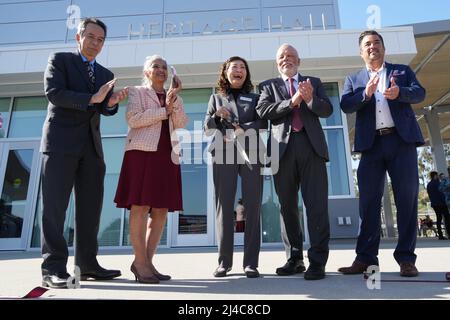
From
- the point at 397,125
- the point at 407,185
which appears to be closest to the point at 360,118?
the point at 397,125

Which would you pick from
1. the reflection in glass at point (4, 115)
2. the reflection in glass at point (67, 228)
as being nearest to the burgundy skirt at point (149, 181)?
the reflection in glass at point (67, 228)

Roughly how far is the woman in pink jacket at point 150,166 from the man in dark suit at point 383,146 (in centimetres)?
140

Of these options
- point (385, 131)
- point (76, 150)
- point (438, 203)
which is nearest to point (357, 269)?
point (385, 131)


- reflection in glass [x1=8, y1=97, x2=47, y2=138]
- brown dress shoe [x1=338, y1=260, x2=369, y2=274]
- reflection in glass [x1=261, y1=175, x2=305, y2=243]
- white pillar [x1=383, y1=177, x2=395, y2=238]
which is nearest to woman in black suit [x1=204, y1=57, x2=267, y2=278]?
brown dress shoe [x1=338, y1=260, x2=369, y2=274]

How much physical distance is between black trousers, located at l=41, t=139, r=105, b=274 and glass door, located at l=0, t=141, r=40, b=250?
550cm

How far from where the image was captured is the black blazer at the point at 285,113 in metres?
2.63

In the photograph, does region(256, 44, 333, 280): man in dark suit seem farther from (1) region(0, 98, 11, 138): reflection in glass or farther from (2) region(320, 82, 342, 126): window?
(1) region(0, 98, 11, 138): reflection in glass

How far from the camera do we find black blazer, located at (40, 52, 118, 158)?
2385 mm

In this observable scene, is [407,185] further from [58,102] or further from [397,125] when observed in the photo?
[58,102]

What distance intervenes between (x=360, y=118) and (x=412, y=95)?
398 millimetres

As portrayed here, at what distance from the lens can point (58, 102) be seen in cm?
239

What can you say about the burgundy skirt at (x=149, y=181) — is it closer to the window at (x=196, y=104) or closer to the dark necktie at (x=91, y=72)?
the dark necktie at (x=91, y=72)

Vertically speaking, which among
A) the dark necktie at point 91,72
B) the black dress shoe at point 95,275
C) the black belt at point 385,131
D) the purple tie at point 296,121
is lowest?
the black dress shoe at point 95,275

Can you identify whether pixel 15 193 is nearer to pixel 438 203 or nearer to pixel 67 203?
pixel 67 203
